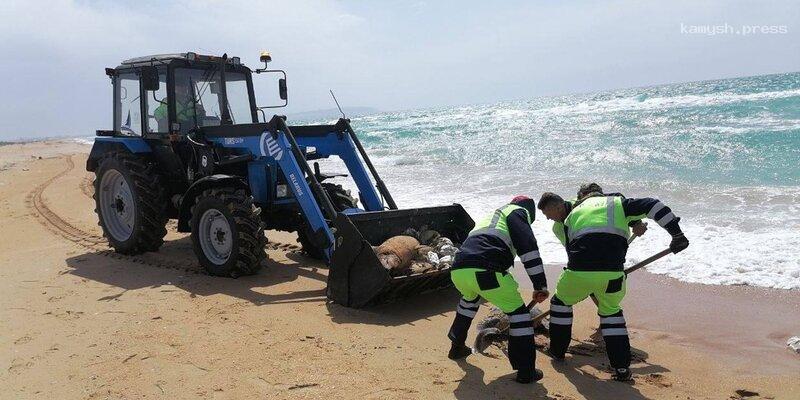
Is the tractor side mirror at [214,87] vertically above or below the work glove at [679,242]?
above

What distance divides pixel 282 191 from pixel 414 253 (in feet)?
6.82

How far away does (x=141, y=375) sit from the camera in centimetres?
409

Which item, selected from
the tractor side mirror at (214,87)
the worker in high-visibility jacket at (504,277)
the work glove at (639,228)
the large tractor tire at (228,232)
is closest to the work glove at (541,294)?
the worker in high-visibility jacket at (504,277)

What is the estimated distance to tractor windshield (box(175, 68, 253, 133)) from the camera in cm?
722

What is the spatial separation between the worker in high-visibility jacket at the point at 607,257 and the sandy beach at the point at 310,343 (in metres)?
0.31

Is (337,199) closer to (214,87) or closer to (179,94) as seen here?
(214,87)

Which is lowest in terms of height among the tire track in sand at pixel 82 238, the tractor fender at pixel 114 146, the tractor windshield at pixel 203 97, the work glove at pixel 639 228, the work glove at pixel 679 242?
the tire track in sand at pixel 82 238

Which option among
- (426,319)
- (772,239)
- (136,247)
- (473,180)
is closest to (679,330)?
(426,319)

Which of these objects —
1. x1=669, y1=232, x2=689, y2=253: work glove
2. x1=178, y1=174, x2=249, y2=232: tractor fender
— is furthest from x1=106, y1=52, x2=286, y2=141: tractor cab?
x1=669, y1=232, x2=689, y2=253: work glove

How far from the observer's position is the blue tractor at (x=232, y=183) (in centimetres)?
564

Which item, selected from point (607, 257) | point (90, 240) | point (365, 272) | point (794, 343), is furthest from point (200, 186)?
point (794, 343)

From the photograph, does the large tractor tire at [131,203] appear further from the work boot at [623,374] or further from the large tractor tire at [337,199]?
the work boot at [623,374]

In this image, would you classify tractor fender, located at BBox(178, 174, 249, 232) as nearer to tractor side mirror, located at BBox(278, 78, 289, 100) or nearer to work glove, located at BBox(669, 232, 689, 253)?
tractor side mirror, located at BBox(278, 78, 289, 100)

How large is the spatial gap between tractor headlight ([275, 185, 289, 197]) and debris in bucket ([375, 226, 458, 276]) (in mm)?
1670
